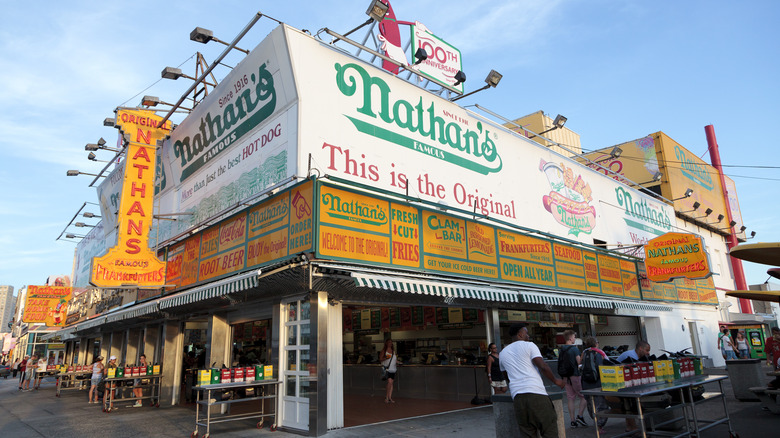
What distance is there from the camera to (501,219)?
547 inches

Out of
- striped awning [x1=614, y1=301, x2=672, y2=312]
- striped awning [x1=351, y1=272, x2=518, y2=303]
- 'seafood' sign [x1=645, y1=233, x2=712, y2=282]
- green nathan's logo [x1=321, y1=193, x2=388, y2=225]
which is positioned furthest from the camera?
'seafood' sign [x1=645, y1=233, x2=712, y2=282]

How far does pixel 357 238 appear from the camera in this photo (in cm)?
929

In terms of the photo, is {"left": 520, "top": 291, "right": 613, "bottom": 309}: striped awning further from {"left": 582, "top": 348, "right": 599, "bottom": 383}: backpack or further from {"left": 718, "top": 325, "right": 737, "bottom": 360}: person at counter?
{"left": 718, "top": 325, "right": 737, "bottom": 360}: person at counter

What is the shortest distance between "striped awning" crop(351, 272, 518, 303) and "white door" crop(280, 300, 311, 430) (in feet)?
5.73

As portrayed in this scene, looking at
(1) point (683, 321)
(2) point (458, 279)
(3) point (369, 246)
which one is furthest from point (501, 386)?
(1) point (683, 321)

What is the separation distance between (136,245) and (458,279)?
339 inches

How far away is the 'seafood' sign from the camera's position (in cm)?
1703

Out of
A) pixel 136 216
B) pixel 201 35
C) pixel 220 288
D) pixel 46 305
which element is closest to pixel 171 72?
pixel 201 35

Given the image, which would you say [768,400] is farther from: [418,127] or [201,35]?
[201,35]

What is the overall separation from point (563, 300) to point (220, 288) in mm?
9091

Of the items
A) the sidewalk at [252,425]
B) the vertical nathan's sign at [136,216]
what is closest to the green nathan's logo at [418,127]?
the sidewalk at [252,425]

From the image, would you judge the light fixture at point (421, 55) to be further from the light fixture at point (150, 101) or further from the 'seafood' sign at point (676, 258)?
the 'seafood' sign at point (676, 258)

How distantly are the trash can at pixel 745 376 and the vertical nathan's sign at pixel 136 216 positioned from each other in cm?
1467

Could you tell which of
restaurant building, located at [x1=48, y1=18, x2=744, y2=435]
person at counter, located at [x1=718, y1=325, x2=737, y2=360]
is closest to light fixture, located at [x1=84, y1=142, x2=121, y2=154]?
restaurant building, located at [x1=48, y1=18, x2=744, y2=435]
